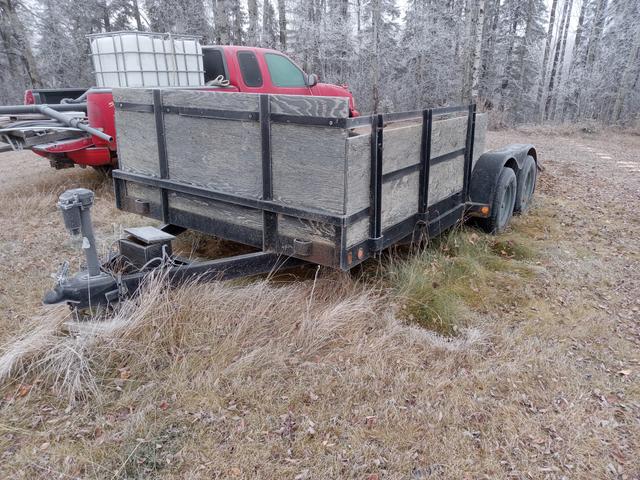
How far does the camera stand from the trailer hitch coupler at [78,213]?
2.70m

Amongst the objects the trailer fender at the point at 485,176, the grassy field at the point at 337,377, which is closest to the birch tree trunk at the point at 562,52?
the trailer fender at the point at 485,176

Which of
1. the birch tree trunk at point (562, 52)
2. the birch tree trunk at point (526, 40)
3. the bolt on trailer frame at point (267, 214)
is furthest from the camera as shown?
the birch tree trunk at point (562, 52)

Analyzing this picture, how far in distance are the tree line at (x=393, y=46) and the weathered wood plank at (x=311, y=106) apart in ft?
43.9

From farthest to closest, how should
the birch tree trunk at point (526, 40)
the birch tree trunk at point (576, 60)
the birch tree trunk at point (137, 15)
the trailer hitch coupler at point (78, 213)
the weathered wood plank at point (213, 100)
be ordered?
the birch tree trunk at point (576, 60), the birch tree trunk at point (526, 40), the birch tree trunk at point (137, 15), the weathered wood plank at point (213, 100), the trailer hitch coupler at point (78, 213)

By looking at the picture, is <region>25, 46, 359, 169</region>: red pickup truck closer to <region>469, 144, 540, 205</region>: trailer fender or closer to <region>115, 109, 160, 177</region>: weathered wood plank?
<region>115, 109, 160, 177</region>: weathered wood plank

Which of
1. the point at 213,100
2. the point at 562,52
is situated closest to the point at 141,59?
the point at 213,100

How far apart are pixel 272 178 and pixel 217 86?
3.63 metres

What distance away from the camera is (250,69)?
689 cm

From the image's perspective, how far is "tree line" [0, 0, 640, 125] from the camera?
20.6m

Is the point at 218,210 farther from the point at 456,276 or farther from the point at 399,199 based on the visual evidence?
the point at 456,276

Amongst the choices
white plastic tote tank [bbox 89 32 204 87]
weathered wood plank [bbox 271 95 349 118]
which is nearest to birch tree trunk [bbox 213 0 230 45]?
white plastic tote tank [bbox 89 32 204 87]

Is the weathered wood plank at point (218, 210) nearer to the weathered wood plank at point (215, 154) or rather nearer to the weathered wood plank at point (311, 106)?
the weathered wood plank at point (215, 154)

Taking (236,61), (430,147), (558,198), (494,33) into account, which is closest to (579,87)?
(494,33)

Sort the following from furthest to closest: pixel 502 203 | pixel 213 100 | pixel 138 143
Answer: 1. pixel 502 203
2. pixel 138 143
3. pixel 213 100
